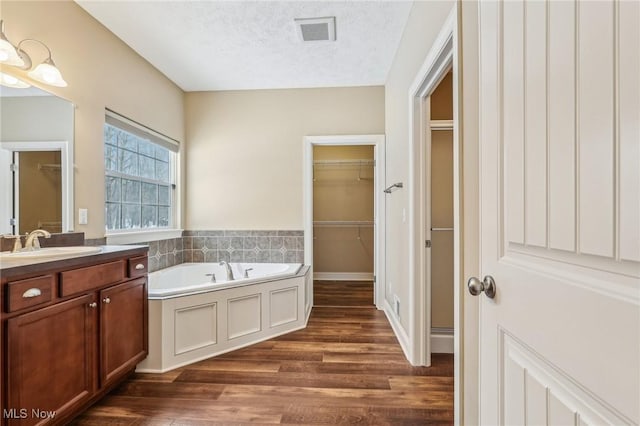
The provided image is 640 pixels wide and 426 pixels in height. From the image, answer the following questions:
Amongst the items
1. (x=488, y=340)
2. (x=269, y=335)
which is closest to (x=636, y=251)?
(x=488, y=340)

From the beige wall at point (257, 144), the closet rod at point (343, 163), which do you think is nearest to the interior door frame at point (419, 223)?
the beige wall at point (257, 144)

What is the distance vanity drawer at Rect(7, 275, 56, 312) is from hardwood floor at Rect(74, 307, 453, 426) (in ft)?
2.58

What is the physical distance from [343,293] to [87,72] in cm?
352

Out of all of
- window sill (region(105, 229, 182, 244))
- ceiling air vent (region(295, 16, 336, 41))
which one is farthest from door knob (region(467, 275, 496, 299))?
window sill (region(105, 229, 182, 244))

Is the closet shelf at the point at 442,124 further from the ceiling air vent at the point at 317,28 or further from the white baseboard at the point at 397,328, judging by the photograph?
the white baseboard at the point at 397,328

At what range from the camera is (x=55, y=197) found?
6.63 feet

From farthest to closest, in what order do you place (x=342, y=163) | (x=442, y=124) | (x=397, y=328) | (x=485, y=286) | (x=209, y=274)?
(x=342, y=163), (x=209, y=274), (x=397, y=328), (x=442, y=124), (x=485, y=286)

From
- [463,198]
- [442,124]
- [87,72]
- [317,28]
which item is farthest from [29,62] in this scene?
[442,124]

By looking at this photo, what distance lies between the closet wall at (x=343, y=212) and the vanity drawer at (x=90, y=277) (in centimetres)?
332

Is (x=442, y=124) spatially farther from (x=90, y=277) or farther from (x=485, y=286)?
(x=90, y=277)

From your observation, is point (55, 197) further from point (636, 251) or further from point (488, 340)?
point (636, 251)

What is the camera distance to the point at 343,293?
416cm

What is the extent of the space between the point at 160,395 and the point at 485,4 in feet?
8.11

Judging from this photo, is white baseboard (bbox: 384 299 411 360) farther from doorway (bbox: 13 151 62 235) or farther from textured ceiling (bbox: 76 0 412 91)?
doorway (bbox: 13 151 62 235)
